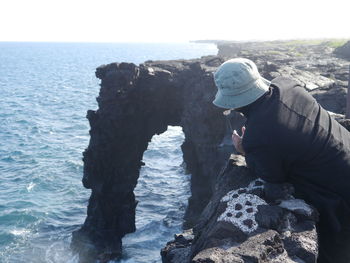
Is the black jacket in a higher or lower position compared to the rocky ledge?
higher

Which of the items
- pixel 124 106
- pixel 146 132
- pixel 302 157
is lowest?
pixel 146 132

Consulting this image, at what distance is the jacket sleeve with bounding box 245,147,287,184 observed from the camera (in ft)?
15.6

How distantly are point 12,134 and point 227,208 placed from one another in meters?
48.5

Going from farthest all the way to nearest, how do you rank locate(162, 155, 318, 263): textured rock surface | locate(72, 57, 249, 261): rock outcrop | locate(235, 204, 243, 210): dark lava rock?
locate(72, 57, 249, 261): rock outcrop < locate(235, 204, 243, 210): dark lava rock < locate(162, 155, 318, 263): textured rock surface

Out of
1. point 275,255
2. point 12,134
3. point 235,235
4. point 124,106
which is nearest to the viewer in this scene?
point 275,255

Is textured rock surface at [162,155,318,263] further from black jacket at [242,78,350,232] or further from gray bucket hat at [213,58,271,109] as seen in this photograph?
gray bucket hat at [213,58,271,109]

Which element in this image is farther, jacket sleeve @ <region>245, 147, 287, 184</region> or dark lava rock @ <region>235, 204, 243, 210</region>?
dark lava rock @ <region>235, 204, 243, 210</region>

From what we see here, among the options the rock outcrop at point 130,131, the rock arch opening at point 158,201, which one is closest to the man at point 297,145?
the rock outcrop at point 130,131

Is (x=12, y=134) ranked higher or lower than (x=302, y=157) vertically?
lower

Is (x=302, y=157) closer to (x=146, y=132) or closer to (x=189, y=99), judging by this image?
(x=189, y=99)

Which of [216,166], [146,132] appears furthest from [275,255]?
[146,132]

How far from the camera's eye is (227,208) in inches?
204

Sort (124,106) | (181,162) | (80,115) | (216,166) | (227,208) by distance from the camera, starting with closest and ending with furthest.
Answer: (227,208) < (216,166) < (124,106) < (181,162) < (80,115)

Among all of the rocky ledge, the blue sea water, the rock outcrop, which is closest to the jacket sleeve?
the rocky ledge
